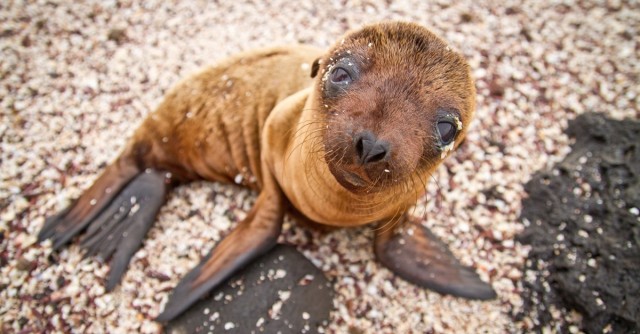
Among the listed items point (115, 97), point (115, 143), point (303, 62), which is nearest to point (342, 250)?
point (303, 62)

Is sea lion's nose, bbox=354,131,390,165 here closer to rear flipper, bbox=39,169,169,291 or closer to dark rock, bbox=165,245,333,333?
dark rock, bbox=165,245,333,333

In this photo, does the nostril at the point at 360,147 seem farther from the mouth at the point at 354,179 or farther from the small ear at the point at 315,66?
the small ear at the point at 315,66

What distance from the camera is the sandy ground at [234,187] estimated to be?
3.41m

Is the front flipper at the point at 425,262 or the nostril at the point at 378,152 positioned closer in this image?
the nostril at the point at 378,152

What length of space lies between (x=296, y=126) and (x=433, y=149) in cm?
93

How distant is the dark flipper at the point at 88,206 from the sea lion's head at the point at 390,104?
2.06m

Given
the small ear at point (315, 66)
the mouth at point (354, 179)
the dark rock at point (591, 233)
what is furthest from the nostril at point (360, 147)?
the dark rock at point (591, 233)

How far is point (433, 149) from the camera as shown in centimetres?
235

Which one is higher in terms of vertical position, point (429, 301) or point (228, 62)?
point (228, 62)

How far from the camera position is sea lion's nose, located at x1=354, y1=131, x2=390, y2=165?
2.02 m

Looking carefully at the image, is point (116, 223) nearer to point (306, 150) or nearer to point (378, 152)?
point (306, 150)

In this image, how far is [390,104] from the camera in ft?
7.07

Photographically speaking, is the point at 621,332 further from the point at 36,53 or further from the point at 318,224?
the point at 36,53

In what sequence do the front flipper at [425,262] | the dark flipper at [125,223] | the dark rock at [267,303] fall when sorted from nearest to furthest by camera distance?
the dark rock at [267,303] < the front flipper at [425,262] < the dark flipper at [125,223]
